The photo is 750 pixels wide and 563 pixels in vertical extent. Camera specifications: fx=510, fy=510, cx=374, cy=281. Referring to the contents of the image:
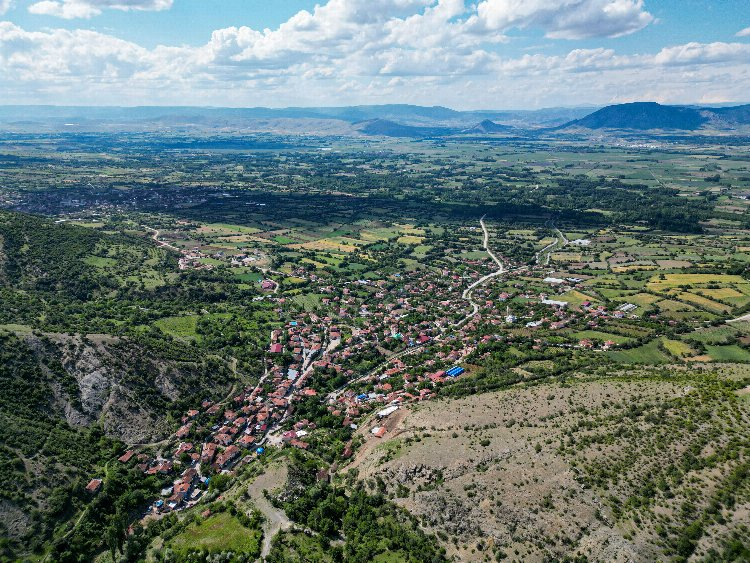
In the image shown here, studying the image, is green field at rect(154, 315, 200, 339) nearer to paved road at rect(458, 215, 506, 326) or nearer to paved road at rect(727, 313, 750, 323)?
paved road at rect(458, 215, 506, 326)

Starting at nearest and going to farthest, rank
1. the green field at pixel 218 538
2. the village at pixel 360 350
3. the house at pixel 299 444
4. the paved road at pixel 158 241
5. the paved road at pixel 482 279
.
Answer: the green field at pixel 218 538 < the house at pixel 299 444 < the village at pixel 360 350 < the paved road at pixel 482 279 < the paved road at pixel 158 241

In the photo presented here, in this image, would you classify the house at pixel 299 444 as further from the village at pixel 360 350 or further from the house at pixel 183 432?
the house at pixel 183 432

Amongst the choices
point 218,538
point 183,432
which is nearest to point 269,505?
point 218,538

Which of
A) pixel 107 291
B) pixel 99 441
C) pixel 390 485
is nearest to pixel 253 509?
pixel 390 485

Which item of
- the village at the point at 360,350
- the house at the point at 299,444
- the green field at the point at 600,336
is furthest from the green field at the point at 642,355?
the house at the point at 299,444

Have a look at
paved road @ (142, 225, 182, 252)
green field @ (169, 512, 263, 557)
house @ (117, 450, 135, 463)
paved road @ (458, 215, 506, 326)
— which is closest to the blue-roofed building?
paved road @ (458, 215, 506, 326)

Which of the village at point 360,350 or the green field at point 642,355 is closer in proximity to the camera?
the village at point 360,350

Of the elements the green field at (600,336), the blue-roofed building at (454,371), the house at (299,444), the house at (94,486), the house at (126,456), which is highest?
the green field at (600,336)

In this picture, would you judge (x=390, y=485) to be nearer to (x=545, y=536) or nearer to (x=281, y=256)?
(x=545, y=536)
